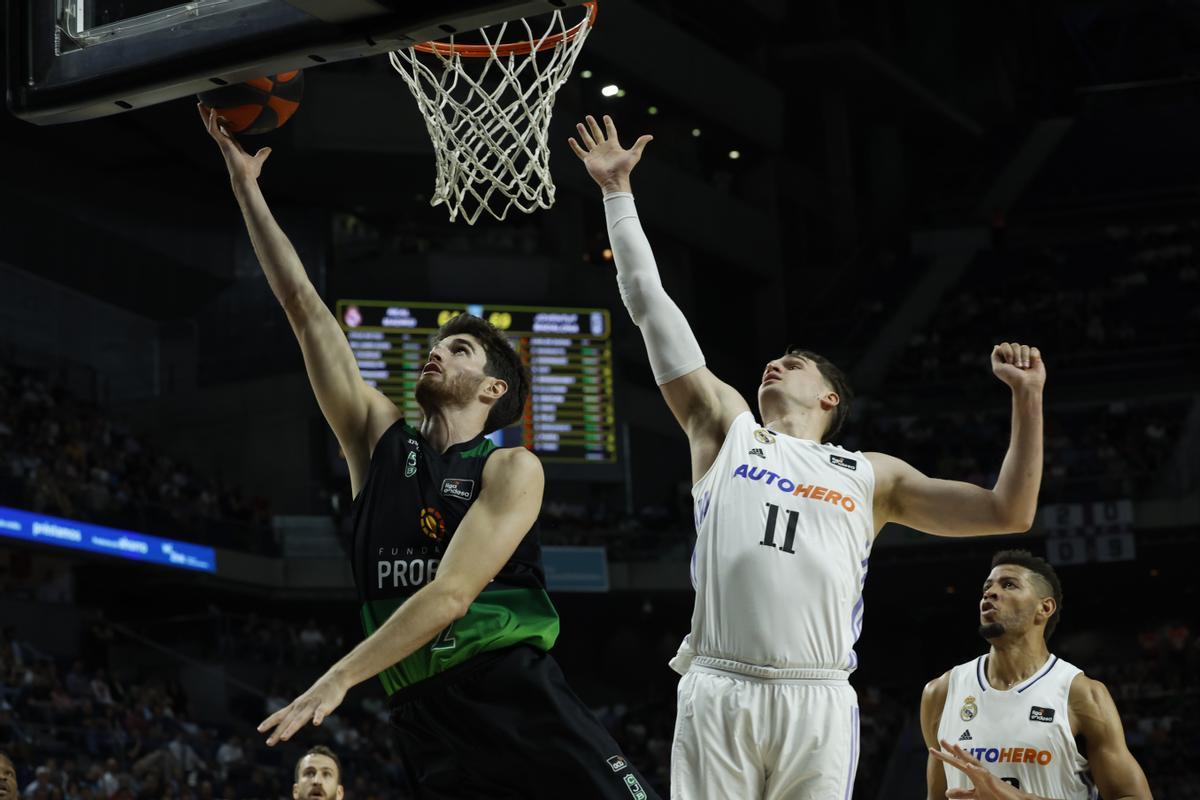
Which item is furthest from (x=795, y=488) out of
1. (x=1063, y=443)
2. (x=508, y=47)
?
(x=1063, y=443)

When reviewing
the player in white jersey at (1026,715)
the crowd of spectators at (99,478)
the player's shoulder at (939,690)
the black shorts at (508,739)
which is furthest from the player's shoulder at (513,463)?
the crowd of spectators at (99,478)

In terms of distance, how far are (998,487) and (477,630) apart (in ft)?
5.65

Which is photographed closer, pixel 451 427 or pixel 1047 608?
pixel 451 427

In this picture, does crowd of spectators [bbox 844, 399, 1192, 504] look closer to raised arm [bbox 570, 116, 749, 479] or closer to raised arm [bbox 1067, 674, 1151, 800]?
raised arm [bbox 1067, 674, 1151, 800]

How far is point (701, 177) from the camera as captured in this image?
31.0 metres

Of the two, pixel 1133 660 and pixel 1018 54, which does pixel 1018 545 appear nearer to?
pixel 1133 660

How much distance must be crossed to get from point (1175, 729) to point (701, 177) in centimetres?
1445

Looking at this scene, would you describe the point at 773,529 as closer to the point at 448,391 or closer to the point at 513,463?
the point at 513,463

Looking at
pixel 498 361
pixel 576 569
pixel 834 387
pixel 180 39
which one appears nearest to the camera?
pixel 180 39

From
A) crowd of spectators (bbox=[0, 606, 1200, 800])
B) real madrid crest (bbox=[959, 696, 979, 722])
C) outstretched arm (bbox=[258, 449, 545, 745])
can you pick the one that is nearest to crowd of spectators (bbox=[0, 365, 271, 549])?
crowd of spectators (bbox=[0, 606, 1200, 800])

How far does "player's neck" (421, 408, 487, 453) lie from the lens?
14.3 feet

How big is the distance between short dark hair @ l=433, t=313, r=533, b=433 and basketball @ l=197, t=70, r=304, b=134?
869 millimetres

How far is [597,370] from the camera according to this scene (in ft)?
75.3

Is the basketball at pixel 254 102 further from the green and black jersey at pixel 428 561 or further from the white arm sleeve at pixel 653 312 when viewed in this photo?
the green and black jersey at pixel 428 561
